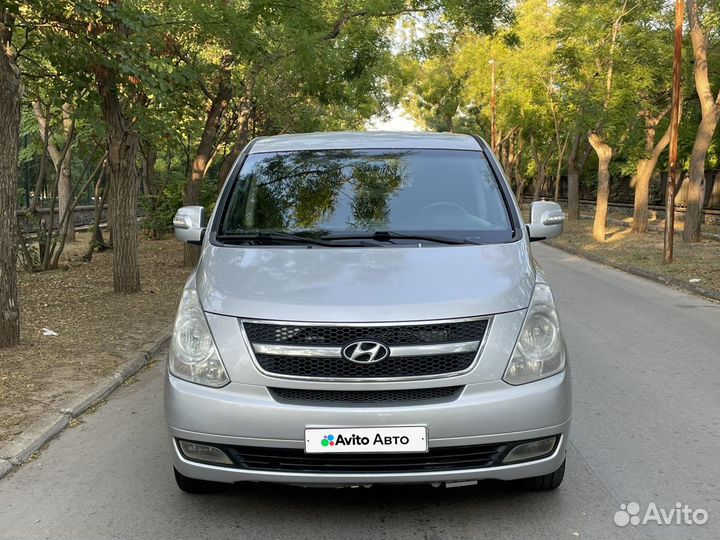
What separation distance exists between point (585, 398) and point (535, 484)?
204 centimetres

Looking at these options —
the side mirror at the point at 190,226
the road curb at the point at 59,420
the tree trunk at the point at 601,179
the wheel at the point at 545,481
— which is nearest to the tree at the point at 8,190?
the road curb at the point at 59,420

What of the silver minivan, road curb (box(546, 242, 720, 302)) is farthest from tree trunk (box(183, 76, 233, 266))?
the silver minivan

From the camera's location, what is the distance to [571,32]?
20281mm

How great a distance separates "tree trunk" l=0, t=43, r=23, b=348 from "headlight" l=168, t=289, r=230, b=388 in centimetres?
435

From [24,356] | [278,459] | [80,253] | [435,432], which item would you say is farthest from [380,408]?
[80,253]

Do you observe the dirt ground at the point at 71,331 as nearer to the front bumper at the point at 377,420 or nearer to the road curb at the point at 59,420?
the road curb at the point at 59,420

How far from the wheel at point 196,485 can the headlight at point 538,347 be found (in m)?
1.61

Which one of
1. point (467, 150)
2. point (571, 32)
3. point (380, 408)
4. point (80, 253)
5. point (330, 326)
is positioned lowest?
point (80, 253)

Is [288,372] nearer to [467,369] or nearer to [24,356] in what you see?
[467,369]

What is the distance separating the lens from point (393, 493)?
12.7ft

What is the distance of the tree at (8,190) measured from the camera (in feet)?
23.0

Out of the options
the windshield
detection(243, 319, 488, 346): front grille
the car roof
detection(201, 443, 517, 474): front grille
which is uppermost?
the car roof

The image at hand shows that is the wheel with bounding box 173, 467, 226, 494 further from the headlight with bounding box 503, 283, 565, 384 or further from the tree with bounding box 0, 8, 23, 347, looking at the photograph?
the tree with bounding box 0, 8, 23, 347

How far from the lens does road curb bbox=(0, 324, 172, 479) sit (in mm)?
4435
